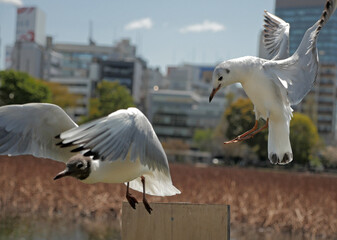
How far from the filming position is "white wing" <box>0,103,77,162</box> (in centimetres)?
362

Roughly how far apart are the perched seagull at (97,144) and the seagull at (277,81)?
620mm

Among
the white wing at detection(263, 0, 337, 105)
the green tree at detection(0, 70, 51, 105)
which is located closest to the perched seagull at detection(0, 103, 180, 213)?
A: the white wing at detection(263, 0, 337, 105)

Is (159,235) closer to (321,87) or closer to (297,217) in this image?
(297,217)

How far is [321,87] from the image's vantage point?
97.7 meters

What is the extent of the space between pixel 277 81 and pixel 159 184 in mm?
1046

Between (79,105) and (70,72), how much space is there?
64.8 feet

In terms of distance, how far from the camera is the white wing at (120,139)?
3018 mm

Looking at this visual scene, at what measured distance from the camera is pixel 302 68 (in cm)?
414

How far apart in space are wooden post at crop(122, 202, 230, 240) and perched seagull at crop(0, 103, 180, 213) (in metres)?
0.20

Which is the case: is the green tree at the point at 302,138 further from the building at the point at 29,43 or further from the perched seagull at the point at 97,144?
the perched seagull at the point at 97,144

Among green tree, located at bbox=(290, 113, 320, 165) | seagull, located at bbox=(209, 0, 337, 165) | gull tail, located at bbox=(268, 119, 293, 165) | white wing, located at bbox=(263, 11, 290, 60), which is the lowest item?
green tree, located at bbox=(290, 113, 320, 165)

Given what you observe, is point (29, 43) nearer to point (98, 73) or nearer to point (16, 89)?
point (98, 73)

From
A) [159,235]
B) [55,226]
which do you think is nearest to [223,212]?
[159,235]

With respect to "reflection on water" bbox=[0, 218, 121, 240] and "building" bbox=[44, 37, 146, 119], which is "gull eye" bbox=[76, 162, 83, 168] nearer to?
"reflection on water" bbox=[0, 218, 121, 240]
